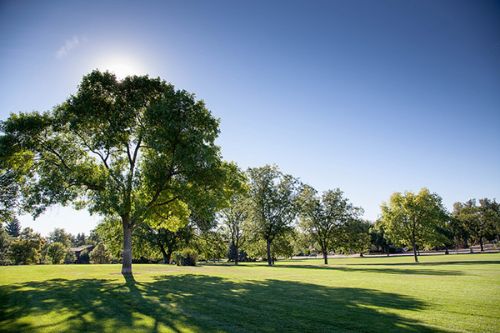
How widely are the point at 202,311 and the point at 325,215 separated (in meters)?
56.2

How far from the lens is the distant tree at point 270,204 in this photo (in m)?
53.2

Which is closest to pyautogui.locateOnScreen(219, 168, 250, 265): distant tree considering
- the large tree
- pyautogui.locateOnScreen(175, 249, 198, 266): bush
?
pyautogui.locateOnScreen(175, 249, 198, 266): bush

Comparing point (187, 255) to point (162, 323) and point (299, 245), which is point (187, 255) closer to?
point (299, 245)

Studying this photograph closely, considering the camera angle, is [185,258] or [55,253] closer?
[185,258]

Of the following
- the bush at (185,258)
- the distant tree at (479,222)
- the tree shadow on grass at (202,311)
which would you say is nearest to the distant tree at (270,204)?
the bush at (185,258)

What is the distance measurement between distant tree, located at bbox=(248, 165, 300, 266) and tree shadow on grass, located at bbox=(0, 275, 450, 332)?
39734 millimetres

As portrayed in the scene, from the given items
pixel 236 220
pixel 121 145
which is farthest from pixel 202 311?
pixel 236 220

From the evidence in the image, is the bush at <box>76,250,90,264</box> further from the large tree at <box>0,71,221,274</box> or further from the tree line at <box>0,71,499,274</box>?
the large tree at <box>0,71,221,274</box>

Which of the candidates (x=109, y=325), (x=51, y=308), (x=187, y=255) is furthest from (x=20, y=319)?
(x=187, y=255)

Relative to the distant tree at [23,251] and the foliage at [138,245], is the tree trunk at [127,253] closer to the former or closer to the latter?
the foliage at [138,245]

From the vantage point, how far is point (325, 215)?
61938 millimetres

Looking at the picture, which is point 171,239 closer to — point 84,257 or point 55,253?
point 55,253

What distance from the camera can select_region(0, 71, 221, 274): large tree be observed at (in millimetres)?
21969

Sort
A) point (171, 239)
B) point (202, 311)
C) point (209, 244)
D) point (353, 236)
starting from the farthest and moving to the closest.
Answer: point (353, 236)
point (209, 244)
point (171, 239)
point (202, 311)
